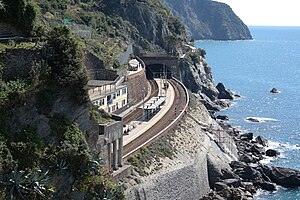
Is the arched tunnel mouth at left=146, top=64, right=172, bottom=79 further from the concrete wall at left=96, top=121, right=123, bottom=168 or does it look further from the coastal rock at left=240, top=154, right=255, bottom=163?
the concrete wall at left=96, top=121, right=123, bottom=168

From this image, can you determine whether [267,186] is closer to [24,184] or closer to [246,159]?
[246,159]

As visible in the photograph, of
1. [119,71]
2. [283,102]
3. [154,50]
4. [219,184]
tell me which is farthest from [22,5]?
[283,102]

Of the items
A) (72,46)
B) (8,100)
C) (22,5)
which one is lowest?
(8,100)

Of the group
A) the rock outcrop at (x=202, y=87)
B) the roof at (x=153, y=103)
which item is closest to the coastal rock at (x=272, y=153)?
the roof at (x=153, y=103)

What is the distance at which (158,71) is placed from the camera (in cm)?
11794

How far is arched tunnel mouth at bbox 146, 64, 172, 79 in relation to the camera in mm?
115188

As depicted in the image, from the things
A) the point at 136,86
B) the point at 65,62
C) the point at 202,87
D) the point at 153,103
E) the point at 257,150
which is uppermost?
the point at 65,62

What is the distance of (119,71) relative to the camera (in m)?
79.6

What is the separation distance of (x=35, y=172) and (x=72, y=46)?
958 cm

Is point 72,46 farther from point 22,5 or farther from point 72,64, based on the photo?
point 22,5

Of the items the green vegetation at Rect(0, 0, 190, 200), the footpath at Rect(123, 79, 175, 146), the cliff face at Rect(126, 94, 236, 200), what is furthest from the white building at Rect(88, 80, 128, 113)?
the green vegetation at Rect(0, 0, 190, 200)

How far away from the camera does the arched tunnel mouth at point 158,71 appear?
115 metres

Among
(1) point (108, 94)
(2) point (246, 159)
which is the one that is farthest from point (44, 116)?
(2) point (246, 159)

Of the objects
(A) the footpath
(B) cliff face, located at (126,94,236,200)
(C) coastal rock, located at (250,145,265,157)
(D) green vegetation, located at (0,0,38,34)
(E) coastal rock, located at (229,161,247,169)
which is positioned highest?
(D) green vegetation, located at (0,0,38,34)
